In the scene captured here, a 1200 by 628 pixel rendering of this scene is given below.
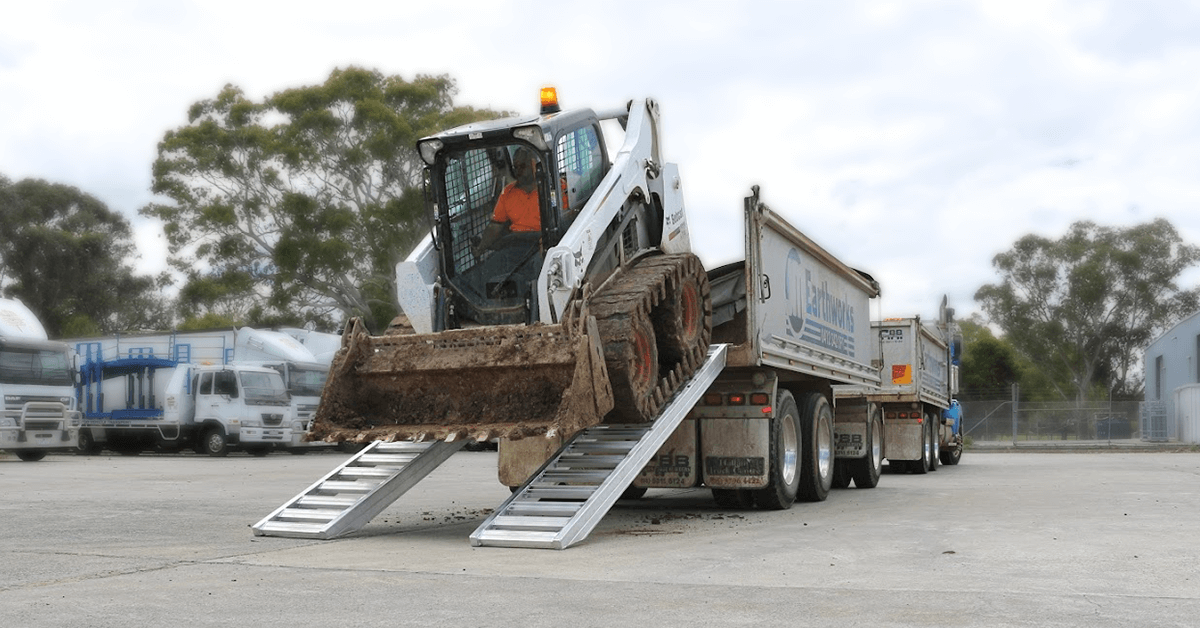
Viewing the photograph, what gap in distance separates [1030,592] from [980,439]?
128 feet

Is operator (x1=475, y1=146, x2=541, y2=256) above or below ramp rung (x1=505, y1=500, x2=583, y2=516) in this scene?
above

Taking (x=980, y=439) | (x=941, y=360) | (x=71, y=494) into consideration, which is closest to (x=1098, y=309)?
(x=980, y=439)

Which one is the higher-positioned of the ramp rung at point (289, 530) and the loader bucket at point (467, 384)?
the loader bucket at point (467, 384)

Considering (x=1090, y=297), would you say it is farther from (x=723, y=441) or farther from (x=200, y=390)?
(x=723, y=441)

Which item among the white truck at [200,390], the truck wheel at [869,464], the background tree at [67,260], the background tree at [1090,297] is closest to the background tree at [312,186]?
the white truck at [200,390]

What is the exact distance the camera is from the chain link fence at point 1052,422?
43.3 m

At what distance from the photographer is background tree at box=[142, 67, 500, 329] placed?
4016 centimetres

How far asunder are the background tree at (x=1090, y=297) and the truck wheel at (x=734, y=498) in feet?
190

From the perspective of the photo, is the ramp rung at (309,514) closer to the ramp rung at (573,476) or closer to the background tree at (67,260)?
the ramp rung at (573,476)

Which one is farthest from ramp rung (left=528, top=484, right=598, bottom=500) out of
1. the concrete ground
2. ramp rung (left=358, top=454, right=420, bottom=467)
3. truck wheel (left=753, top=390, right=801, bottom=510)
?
truck wheel (left=753, top=390, right=801, bottom=510)

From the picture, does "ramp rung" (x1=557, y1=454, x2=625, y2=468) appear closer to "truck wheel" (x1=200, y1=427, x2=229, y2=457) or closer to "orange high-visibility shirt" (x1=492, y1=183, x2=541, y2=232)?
"orange high-visibility shirt" (x1=492, y1=183, x2=541, y2=232)

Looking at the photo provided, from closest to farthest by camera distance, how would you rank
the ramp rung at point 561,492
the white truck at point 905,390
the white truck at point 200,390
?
1. the ramp rung at point 561,492
2. the white truck at point 905,390
3. the white truck at point 200,390

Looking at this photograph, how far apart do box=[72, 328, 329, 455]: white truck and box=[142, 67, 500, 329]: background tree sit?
6.38 m

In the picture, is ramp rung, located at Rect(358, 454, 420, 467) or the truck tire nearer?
ramp rung, located at Rect(358, 454, 420, 467)
